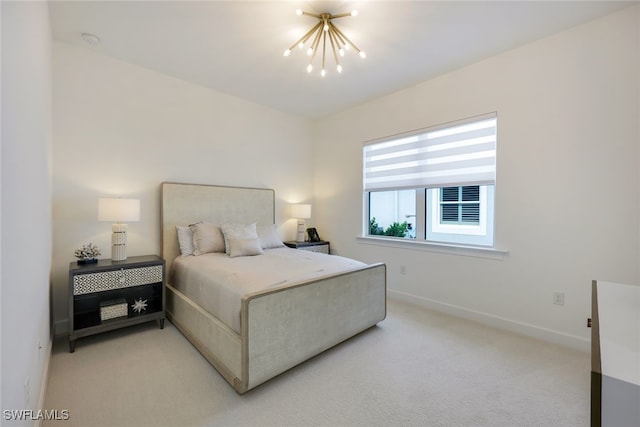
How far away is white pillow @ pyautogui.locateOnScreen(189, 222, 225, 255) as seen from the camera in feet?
10.5

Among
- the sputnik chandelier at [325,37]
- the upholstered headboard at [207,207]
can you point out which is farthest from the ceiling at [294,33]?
the upholstered headboard at [207,207]

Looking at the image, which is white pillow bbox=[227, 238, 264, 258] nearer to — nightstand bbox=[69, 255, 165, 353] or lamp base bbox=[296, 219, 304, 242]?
nightstand bbox=[69, 255, 165, 353]

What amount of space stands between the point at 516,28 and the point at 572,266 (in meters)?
2.16

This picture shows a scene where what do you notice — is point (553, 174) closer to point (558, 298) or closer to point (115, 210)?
point (558, 298)

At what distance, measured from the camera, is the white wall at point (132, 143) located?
8.91 ft

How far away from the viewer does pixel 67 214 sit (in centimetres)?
274

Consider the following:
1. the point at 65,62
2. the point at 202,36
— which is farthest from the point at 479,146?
the point at 65,62

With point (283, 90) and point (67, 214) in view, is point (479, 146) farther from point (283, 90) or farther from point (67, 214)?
point (67, 214)

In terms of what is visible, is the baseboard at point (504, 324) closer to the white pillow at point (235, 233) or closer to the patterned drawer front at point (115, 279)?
the white pillow at point (235, 233)

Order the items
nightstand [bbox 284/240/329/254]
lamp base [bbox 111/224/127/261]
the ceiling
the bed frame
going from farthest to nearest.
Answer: nightstand [bbox 284/240/329/254] → lamp base [bbox 111/224/127/261] → the ceiling → the bed frame

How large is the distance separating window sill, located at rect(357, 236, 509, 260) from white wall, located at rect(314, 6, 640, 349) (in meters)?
0.06

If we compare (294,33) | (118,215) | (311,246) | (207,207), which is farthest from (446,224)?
(118,215)

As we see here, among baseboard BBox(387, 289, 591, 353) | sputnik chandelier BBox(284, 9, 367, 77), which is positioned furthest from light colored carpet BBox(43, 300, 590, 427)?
sputnik chandelier BBox(284, 9, 367, 77)

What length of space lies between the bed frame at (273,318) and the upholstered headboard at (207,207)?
0.04 feet
